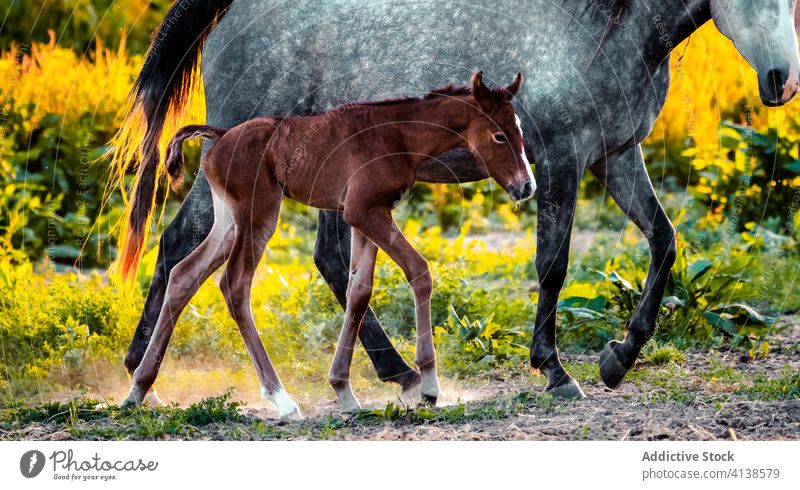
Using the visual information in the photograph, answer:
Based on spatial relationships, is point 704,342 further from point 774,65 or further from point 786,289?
point 774,65

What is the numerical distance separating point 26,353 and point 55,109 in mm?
3152

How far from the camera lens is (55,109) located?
1070 centimetres

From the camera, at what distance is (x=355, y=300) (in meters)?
6.41

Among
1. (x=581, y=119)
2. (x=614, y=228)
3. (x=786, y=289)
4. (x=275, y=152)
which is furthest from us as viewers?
(x=614, y=228)

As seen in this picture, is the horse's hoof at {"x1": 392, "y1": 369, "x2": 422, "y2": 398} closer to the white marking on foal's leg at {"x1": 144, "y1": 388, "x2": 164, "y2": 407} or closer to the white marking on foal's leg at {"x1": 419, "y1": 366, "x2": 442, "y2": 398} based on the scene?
the white marking on foal's leg at {"x1": 419, "y1": 366, "x2": 442, "y2": 398}

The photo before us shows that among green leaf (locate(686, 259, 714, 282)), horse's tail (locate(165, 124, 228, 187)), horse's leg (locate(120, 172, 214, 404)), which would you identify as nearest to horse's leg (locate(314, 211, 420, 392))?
horse's leg (locate(120, 172, 214, 404))

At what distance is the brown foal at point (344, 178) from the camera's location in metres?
5.96

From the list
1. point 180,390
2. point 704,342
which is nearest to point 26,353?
point 180,390

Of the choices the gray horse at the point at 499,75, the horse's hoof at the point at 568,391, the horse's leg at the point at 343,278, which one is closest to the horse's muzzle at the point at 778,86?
the gray horse at the point at 499,75

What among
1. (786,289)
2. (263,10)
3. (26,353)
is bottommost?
(26,353)

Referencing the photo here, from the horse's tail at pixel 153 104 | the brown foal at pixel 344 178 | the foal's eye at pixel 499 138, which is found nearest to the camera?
the foal's eye at pixel 499 138

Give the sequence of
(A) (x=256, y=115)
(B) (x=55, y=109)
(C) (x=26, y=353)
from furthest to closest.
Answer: (B) (x=55, y=109) < (C) (x=26, y=353) < (A) (x=256, y=115)

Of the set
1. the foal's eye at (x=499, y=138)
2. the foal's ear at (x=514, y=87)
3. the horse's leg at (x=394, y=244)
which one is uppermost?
the foal's ear at (x=514, y=87)

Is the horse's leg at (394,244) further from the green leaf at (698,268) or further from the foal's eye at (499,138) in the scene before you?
the green leaf at (698,268)
